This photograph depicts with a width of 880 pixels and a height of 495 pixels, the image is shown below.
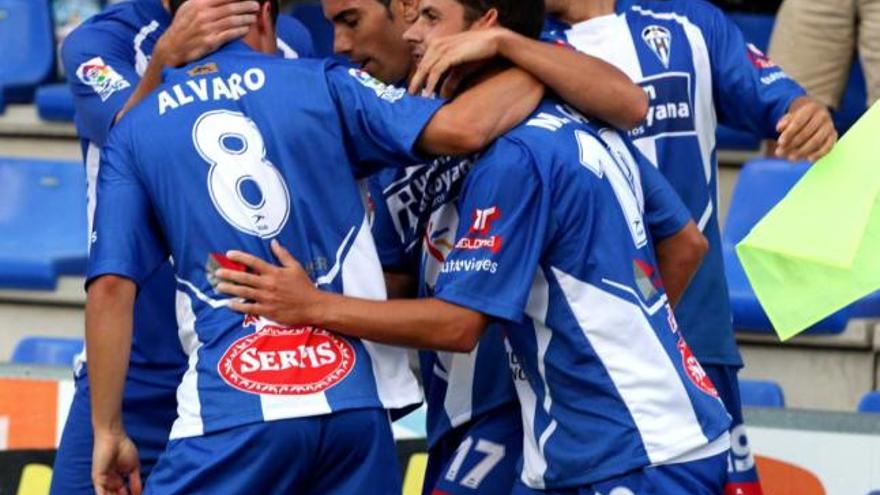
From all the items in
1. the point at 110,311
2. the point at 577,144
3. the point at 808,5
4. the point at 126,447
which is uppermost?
the point at 577,144

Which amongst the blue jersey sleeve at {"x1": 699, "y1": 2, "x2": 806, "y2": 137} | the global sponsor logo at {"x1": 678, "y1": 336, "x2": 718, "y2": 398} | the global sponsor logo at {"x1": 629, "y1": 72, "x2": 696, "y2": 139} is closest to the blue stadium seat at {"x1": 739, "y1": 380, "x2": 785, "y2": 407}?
the blue jersey sleeve at {"x1": 699, "y1": 2, "x2": 806, "y2": 137}

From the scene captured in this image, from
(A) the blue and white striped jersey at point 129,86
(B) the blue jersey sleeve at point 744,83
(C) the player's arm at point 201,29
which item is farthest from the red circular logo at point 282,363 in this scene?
(B) the blue jersey sleeve at point 744,83

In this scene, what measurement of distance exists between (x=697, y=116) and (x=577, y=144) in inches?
35.1

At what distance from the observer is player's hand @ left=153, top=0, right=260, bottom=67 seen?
A: 4.01m

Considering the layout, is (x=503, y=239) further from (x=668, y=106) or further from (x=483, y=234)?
(x=668, y=106)

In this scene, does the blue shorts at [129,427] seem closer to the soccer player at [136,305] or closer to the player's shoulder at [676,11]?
the soccer player at [136,305]

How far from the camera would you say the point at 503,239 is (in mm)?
3639

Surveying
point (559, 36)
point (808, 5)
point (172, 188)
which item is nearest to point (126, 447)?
point (172, 188)

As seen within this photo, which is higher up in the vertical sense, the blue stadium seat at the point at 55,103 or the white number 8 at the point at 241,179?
the white number 8 at the point at 241,179

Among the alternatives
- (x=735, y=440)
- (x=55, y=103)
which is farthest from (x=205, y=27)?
(x=55, y=103)

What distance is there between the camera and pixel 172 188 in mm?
3760

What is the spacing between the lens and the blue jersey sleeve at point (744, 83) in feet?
14.7

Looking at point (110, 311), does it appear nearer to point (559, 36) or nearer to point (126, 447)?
point (126, 447)

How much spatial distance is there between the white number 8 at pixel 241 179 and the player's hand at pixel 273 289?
0.06m
